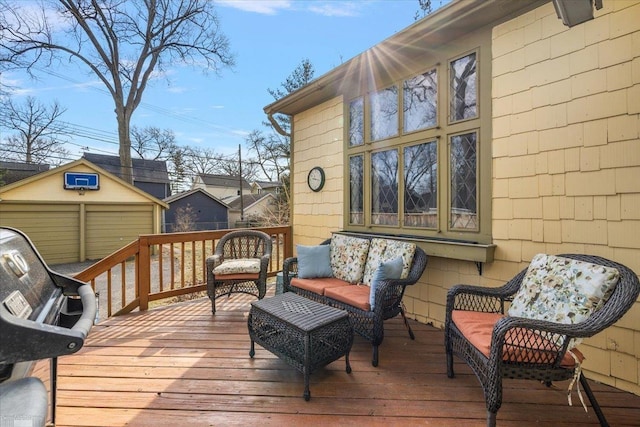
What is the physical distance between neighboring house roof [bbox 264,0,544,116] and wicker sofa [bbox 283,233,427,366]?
197 cm

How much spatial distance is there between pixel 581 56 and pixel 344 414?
9.82 feet

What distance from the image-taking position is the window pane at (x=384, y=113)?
3.57 metres

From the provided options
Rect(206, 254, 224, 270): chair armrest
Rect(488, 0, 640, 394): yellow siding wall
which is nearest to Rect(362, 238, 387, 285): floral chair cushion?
Rect(488, 0, 640, 394): yellow siding wall

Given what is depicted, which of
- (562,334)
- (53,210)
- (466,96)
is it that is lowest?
(562,334)

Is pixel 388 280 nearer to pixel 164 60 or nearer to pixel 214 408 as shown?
pixel 214 408

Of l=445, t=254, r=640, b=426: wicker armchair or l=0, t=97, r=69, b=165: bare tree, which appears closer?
l=445, t=254, r=640, b=426: wicker armchair

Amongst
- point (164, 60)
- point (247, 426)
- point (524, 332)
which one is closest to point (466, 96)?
point (524, 332)

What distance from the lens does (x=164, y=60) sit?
37.3 feet

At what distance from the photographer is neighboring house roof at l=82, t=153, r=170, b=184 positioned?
1980cm

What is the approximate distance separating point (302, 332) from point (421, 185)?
6.78ft

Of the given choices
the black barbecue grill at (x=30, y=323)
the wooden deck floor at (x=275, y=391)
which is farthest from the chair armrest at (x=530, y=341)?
the black barbecue grill at (x=30, y=323)

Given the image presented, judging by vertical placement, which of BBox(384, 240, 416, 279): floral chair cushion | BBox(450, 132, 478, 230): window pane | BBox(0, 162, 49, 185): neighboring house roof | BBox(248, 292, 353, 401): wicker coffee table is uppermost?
BBox(0, 162, 49, 185): neighboring house roof

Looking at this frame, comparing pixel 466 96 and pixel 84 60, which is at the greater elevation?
pixel 84 60

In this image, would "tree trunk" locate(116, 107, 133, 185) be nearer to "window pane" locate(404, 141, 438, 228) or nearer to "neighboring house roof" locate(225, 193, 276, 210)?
"window pane" locate(404, 141, 438, 228)
